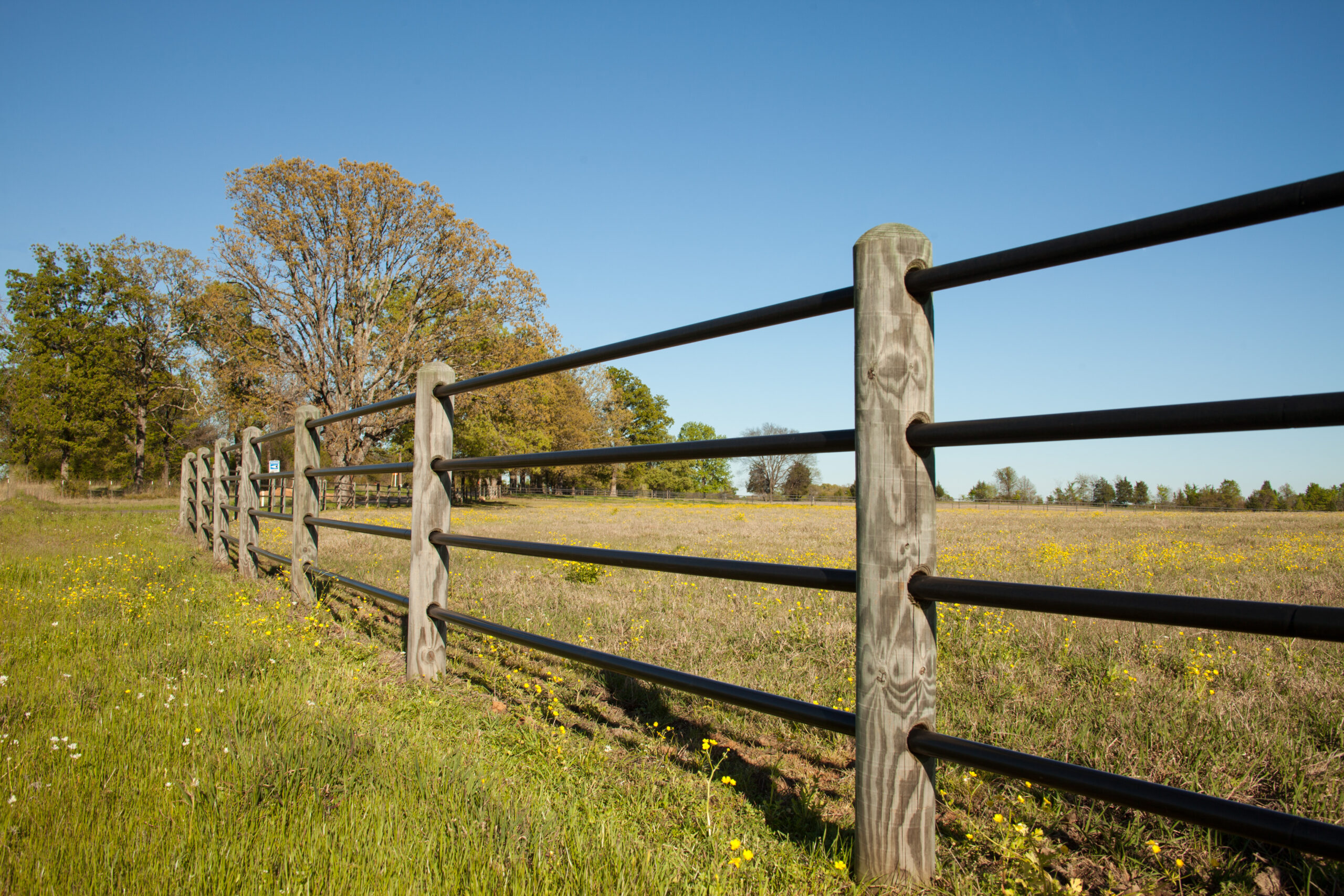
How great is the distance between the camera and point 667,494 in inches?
2672

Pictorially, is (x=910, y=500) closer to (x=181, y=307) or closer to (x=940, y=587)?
(x=940, y=587)

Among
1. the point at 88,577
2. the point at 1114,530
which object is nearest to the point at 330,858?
the point at 88,577

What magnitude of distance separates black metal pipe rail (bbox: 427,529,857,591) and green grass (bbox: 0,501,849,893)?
2.22 ft

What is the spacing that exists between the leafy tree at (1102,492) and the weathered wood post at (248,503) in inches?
2776

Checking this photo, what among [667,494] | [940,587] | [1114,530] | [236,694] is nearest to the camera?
[940,587]

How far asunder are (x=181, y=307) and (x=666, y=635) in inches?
1640

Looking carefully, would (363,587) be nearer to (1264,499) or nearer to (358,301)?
(358,301)

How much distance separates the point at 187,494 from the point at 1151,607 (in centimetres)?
1577

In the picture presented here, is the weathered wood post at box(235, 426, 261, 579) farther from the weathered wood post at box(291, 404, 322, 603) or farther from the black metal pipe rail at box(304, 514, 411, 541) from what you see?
the black metal pipe rail at box(304, 514, 411, 541)

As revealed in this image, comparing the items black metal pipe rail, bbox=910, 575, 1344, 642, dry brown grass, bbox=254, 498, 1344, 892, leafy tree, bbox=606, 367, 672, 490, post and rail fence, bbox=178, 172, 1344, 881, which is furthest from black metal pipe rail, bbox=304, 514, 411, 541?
leafy tree, bbox=606, 367, 672, 490

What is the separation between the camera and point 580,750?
2.53 m

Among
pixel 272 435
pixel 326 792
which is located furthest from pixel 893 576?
pixel 272 435

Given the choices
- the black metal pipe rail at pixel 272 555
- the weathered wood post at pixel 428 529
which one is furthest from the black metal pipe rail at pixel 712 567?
the black metal pipe rail at pixel 272 555

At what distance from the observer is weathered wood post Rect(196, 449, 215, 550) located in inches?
408
